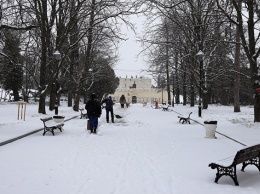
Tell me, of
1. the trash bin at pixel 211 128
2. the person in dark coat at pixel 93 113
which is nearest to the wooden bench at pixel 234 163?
the trash bin at pixel 211 128

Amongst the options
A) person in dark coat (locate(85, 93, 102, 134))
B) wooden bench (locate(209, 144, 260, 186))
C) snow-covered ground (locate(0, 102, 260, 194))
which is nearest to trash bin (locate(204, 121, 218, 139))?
snow-covered ground (locate(0, 102, 260, 194))

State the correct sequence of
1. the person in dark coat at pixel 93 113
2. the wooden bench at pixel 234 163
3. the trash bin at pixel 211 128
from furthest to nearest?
1. the person in dark coat at pixel 93 113
2. the trash bin at pixel 211 128
3. the wooden bench at pixel 234 163

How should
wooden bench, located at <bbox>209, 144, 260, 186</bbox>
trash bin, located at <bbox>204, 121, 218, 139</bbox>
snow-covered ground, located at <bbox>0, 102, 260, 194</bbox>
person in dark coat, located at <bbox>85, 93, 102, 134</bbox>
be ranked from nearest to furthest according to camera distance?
1. snow-covered ground, located at <bbox>0, 102, 260, 194</bbox>
2. wooden bench, located at <bbox>209, 144, 260, 186</bbox>
3. trash bin, located at <bbox>204, 121, 218, 139</bbox>
4. person in dark coat, located at <bbox>85, 93, 102, 134</bbox>

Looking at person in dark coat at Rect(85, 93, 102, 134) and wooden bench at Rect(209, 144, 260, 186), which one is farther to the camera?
person in dark coat at Rect(85, 93, 102, 134)

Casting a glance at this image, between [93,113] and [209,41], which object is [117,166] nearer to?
[93,113]

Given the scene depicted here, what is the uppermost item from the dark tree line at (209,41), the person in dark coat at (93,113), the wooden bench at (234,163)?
the dark tree line at (209,41)

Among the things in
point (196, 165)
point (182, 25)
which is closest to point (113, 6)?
point (182, 25)

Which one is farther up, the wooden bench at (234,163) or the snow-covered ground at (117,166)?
the wooden bench at (234,163)

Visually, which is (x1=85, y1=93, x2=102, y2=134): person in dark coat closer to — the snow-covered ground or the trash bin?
the snow-covered ground

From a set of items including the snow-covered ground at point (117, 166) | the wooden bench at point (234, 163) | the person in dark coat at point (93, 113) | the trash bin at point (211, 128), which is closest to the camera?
the snow-covered ground at point (117, 166)

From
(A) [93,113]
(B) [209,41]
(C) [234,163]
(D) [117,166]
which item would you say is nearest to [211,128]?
(A) [93,113]

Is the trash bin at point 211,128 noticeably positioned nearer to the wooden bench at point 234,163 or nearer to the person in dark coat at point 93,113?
the person in dark coat at point 93,113

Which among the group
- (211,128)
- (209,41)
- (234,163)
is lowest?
(234,163)

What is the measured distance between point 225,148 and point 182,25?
2130cm
